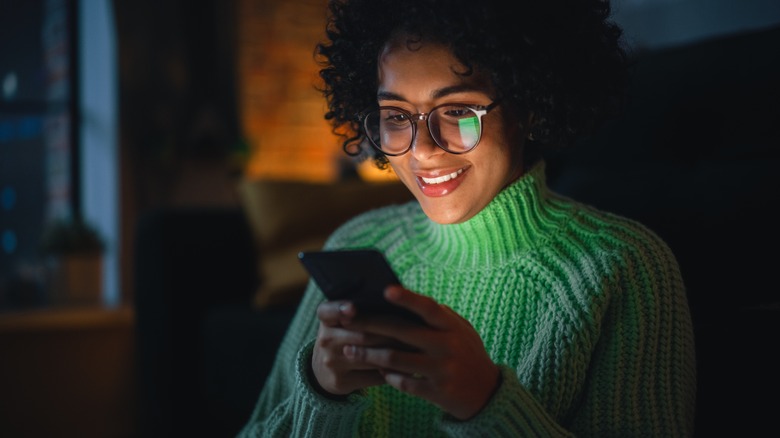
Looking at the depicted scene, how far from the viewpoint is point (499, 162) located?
0.92 meters

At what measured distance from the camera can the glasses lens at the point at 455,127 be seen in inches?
34.7

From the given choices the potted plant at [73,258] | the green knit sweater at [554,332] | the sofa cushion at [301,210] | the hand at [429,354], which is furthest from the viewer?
the potted plant at [73,258]

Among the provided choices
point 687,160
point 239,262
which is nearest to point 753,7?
point 687,160

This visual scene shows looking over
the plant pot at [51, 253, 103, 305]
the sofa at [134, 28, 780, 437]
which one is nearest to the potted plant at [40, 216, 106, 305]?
the plant pot at [51, 253, 103, 305]

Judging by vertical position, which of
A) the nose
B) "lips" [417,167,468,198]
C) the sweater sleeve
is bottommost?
the sweater sleeve

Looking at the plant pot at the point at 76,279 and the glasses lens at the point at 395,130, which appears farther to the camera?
the plant pot at the point at 76,279

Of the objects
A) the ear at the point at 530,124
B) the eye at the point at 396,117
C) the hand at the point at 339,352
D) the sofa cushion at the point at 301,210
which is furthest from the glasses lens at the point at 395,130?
the sofa cushion at the point at 301,210

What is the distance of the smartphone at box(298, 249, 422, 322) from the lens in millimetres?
717

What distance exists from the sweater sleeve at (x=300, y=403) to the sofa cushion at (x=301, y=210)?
953 millimetres

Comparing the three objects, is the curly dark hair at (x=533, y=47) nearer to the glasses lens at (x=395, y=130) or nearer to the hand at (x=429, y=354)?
the glasses lens at (x=395, y=130)

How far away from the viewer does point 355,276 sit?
726 mm

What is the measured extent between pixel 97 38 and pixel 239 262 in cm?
161

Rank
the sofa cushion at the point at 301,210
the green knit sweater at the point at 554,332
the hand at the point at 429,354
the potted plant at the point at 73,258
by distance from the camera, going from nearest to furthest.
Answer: the hand at the point at 429,354 < the green knit sweater at the point at 554,332 < the sofa cushion at the point at 301,210 < the potted plant at the point at 73,258

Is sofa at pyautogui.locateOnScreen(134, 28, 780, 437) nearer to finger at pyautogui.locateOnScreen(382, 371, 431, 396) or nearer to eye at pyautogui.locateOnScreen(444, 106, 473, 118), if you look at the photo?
eye at pyautogui.locateOnScreen(444, 106, 473, 118)
